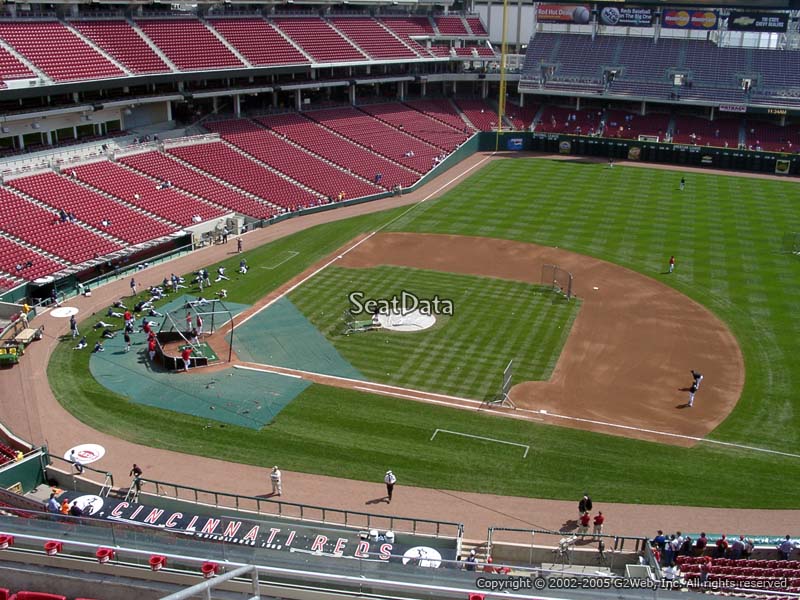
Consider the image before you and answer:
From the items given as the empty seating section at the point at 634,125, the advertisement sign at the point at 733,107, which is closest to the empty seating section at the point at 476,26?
the empty seating section at the point at 634,125

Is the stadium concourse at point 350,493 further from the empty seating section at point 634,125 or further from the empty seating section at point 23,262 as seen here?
the empty seating section at point 634,125

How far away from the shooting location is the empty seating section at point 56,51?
58.0 meters

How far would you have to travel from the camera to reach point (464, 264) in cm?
5103

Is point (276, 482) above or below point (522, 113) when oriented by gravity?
below

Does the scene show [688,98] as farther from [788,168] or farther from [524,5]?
[524,5]

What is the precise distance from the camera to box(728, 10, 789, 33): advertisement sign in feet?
277

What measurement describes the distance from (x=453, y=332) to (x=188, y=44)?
152ft

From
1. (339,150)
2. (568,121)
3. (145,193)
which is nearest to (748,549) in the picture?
(145,193)

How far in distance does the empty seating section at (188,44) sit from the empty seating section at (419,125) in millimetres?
20886

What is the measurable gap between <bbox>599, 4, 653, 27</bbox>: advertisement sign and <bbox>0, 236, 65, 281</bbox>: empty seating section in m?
73.9

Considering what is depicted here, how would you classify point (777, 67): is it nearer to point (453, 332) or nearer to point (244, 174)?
point (244, 174)

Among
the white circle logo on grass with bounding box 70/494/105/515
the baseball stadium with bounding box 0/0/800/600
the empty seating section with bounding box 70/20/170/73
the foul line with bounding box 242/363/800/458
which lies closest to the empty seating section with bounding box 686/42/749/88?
the baseball stadium with bounding box 0/0/800/600

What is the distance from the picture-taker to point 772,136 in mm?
83688

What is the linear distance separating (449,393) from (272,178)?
38710 millimetres
